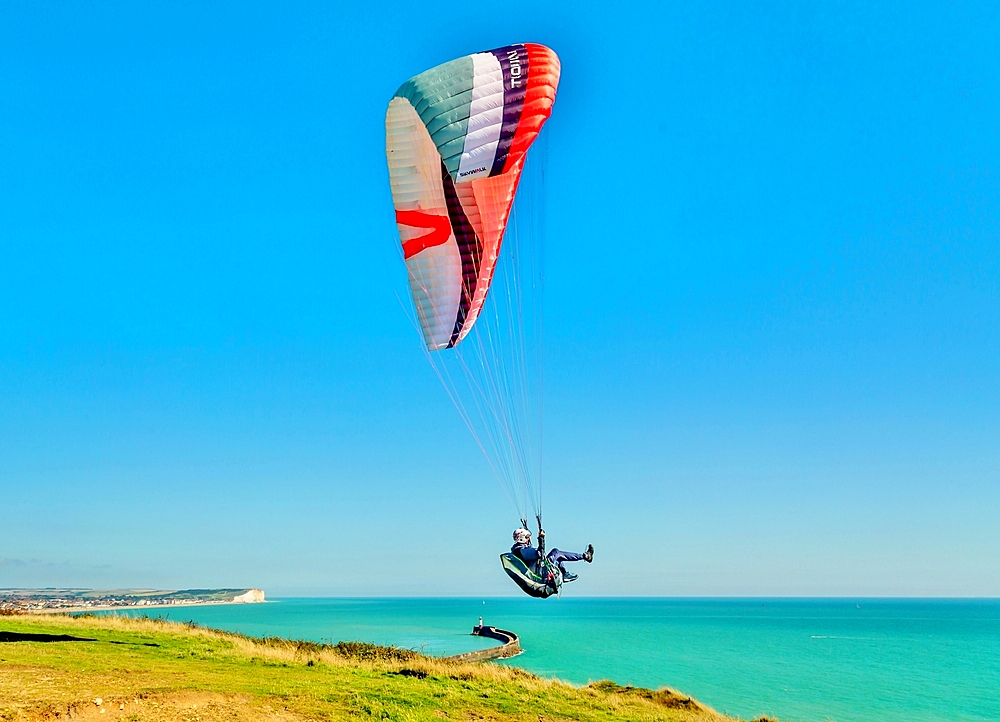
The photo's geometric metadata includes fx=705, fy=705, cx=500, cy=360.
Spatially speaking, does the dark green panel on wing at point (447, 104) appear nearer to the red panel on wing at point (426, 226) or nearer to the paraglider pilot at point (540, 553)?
the red panel on wing at point (426, 226)

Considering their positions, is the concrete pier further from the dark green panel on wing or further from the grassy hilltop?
the dark green panel on wing

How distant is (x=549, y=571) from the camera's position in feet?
36.2

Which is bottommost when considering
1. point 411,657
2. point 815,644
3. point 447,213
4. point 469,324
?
point 815,644

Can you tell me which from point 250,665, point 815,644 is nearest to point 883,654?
point 815,644

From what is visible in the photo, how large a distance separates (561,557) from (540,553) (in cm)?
60

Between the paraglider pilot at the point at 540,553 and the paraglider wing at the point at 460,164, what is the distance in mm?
3643

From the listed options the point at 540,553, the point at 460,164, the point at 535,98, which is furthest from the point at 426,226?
the point at 540,553

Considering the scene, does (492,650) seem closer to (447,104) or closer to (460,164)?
(460,164)

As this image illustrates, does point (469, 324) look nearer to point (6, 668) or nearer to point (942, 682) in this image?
point (6, 668)

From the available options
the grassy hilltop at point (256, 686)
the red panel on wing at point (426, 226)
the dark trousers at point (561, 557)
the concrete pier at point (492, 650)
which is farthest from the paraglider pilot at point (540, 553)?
the concrete pier at point (492, 650)

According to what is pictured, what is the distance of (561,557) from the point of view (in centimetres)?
1147

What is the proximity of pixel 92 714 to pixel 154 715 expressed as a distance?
2.58ft

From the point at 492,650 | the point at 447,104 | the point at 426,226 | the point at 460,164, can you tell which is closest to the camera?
the point at 460,164

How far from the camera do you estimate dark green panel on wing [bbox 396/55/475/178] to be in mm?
11008
